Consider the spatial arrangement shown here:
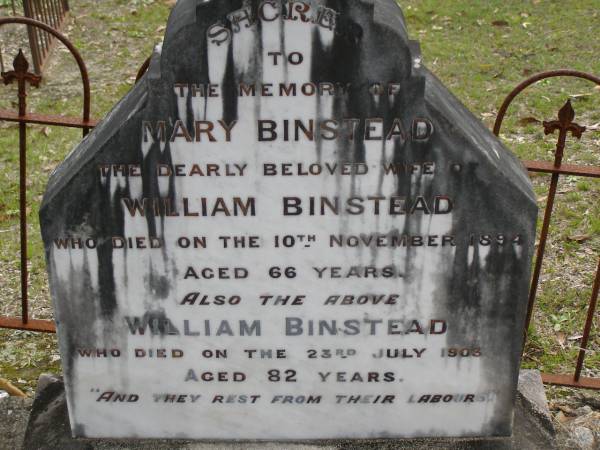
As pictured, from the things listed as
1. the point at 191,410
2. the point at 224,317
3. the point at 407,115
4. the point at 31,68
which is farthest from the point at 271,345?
the point at 31,68

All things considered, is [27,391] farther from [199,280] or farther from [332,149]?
[332,149]

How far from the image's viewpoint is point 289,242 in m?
2.77

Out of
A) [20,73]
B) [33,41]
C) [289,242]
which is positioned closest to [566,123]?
[289,242]

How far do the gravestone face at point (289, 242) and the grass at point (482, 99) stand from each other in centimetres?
124

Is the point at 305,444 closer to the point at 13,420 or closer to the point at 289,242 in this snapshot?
the point at 289,242

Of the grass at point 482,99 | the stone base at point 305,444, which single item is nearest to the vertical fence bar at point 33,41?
the grass at point 482,99

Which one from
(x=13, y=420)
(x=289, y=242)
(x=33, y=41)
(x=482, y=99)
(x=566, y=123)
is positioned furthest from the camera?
(x=33, y=41)

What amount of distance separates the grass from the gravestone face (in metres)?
1.24

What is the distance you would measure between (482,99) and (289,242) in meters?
4.28

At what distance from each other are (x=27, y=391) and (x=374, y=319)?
1.88m

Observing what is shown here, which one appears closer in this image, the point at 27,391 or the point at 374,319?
the point at 374,319

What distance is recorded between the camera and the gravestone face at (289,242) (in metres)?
2.48

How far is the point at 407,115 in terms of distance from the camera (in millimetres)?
2533

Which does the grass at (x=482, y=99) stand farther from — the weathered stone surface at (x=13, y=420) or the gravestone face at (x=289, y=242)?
the gravestone face at (x=289, y=242)
